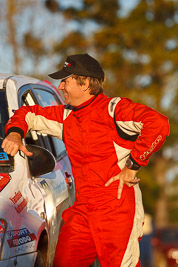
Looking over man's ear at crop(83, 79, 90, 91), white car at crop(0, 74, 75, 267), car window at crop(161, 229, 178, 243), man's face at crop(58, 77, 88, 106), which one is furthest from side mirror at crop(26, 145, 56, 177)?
car window at crop(161, 229, 178, 243)

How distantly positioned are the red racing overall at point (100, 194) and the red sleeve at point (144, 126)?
14mm

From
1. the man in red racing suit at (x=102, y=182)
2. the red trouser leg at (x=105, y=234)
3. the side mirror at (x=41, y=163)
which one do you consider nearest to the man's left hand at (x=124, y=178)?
the man in red racing suit at (x=102, y=182)

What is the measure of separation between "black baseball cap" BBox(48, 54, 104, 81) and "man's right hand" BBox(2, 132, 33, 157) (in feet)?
1.86

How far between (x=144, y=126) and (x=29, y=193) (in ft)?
2.93

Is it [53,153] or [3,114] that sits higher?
[3,114]

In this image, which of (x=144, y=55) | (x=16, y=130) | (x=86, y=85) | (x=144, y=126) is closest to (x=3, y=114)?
(x=16, y=130)

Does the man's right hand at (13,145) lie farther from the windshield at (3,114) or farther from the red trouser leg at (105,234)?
the windshield at (3,114)

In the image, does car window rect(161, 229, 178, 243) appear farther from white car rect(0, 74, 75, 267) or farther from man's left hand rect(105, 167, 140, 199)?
man's left hand rect(105, 167, 140, 199)

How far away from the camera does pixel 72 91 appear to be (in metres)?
4.73

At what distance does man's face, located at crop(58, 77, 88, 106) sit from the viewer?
4707mm

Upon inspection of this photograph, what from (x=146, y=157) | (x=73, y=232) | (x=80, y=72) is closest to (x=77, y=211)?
(x=73, y=232)

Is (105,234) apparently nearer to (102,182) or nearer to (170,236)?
(102,182)

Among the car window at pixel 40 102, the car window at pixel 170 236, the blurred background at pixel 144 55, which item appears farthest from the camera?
the blurred background at pixel 144 55

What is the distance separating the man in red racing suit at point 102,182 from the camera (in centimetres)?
446
